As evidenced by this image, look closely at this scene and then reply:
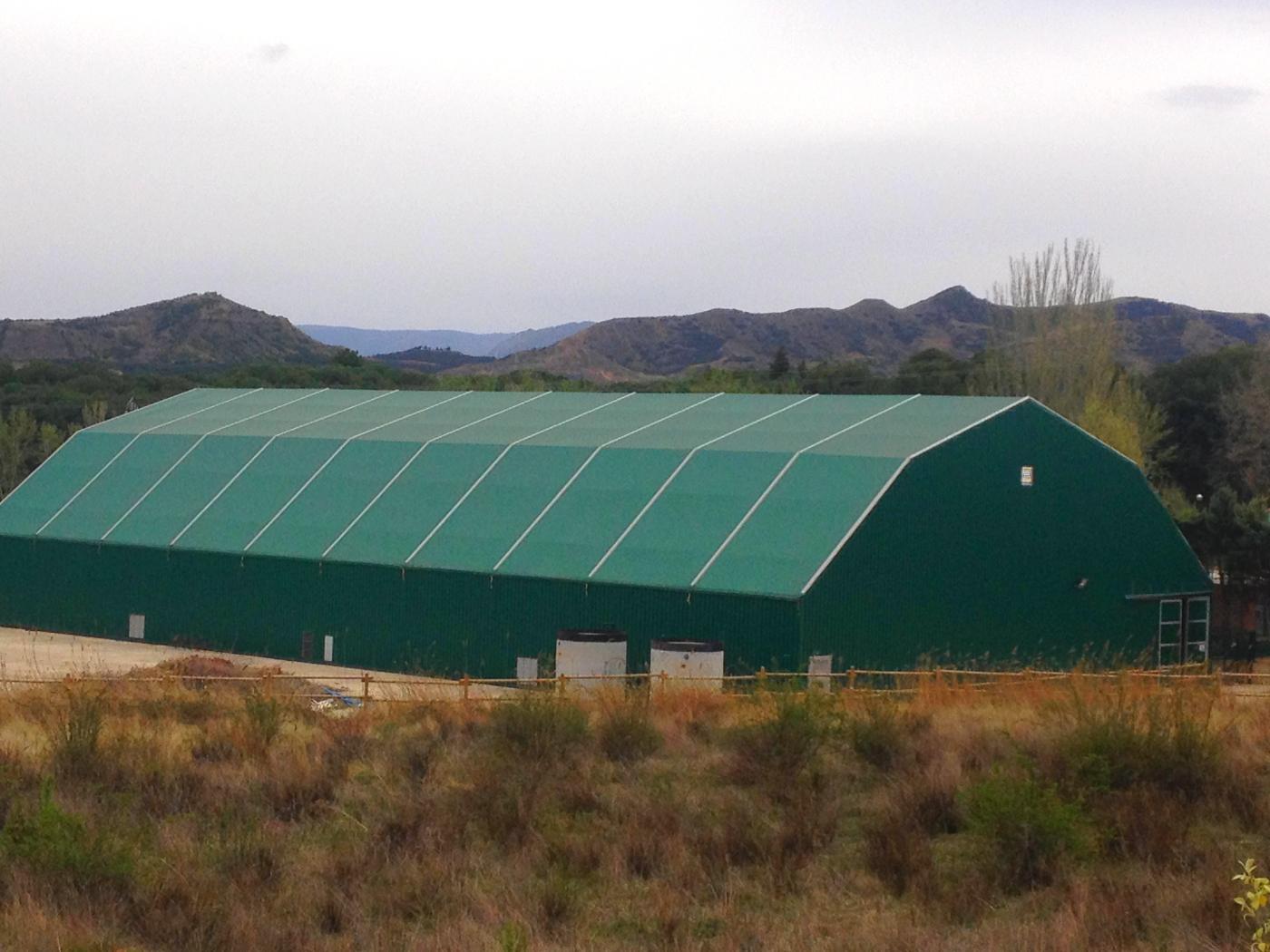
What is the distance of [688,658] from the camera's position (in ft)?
103

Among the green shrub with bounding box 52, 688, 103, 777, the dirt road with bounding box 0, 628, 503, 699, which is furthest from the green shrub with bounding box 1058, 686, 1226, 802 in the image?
the dirt road with bounding box 0, 628, 503, 699

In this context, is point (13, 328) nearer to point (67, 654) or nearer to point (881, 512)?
point (67, 654)

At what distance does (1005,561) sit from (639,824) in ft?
68.8

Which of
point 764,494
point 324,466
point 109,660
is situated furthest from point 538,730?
point 324,466

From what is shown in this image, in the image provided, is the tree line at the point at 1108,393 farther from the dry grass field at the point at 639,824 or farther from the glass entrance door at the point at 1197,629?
→ the dry grass field at the point at 639,824

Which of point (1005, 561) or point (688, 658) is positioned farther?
point (1005, 561)

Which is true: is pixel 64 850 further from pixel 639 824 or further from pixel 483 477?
pixel 483 477

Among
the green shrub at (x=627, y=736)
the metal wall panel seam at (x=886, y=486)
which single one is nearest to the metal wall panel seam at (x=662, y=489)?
the metal wall panel seam at (x=886, y=486)

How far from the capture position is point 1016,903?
48.8 feet

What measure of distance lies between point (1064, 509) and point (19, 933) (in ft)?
93.3

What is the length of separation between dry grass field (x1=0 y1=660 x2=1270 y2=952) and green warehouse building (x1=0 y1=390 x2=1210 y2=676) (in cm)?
1103

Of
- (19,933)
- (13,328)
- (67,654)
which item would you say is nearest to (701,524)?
(67,654)

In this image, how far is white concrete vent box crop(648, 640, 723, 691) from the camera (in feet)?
102

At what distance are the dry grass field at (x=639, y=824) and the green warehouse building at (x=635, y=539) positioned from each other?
11034 mm
